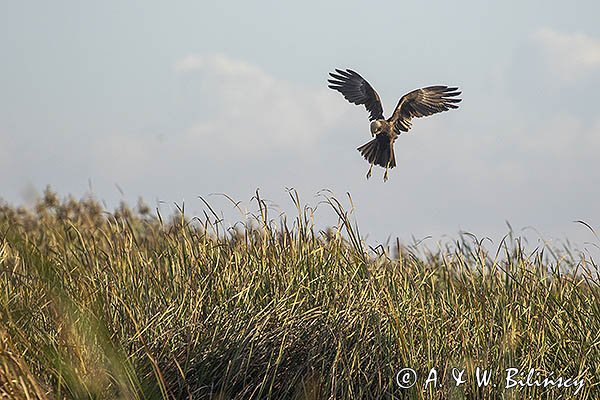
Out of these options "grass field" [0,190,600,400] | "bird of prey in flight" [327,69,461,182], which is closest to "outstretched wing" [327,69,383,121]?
"bird of prey in flight" [327,69,461,182]

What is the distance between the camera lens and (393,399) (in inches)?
165

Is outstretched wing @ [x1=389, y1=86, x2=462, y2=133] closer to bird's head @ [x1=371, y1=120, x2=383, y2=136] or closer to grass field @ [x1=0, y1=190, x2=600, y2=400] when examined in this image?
bird's head @ [x1=371, y1=120, x2=383, y2=136]

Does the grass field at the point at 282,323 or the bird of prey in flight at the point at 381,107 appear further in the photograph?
the bird of prey in flight at the point at 381,107

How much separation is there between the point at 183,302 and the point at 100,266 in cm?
96

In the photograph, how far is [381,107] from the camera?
636 cm

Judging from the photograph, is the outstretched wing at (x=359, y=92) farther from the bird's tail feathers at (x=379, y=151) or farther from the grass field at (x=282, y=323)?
the grass field at (x=282, y=323)

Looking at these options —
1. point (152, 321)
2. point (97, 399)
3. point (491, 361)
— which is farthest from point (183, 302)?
point (491, 361)

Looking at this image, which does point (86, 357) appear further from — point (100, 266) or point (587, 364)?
point (587, 364)

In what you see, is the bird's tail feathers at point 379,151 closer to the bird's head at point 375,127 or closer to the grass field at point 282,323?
the bird's head at point 375,127

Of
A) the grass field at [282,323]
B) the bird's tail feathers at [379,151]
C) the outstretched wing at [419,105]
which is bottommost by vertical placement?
the grass field at [282,323]

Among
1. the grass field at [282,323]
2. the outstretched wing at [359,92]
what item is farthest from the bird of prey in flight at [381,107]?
the grass field at [282,323]

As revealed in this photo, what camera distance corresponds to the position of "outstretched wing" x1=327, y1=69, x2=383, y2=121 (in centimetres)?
632

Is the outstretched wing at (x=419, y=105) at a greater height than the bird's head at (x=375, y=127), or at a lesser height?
greater

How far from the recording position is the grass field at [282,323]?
4.12 m
